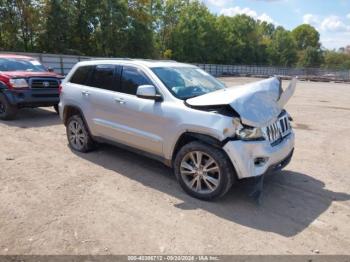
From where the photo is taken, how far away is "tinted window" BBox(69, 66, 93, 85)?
21.0 feet

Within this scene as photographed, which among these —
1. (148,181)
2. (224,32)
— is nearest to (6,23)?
(148,181)

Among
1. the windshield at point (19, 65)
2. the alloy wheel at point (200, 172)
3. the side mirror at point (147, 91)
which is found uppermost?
the windshield at point (19, 65)

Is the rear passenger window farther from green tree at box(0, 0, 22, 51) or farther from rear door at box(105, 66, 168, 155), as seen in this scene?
green tree at box(0, 0, 22, 51)

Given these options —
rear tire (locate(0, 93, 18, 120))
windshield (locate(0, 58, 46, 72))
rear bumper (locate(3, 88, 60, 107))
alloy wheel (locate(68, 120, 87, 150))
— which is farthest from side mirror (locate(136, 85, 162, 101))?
windshield (locate(0, 58, 46, 72))

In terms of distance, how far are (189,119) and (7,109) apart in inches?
263

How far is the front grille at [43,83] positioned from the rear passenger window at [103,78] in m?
3.98

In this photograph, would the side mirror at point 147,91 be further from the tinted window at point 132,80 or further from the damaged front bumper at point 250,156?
the damaged front bumper at point 250,156

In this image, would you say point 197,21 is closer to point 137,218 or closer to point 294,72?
point 294,72

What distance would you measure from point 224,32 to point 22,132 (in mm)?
69862

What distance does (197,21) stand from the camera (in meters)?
64.2

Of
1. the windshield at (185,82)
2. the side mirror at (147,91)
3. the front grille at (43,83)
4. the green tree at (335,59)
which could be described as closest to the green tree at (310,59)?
the green tree at (335,59)

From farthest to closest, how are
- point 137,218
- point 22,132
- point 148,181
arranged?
point 22,132, point 148,181, point 137,218

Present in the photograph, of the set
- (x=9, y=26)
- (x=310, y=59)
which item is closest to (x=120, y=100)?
(x=9, y=26)

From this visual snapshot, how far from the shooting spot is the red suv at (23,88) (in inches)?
365
